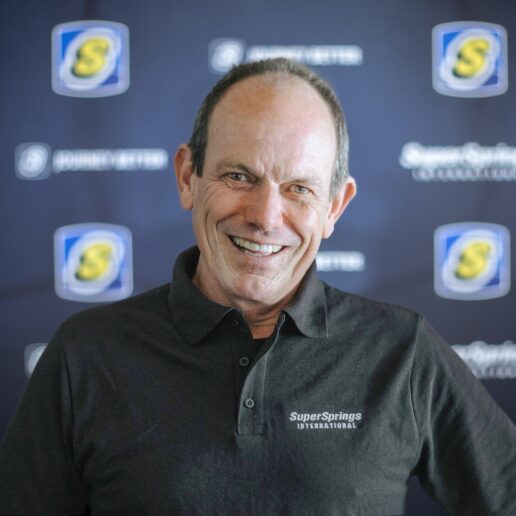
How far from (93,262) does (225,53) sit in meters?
0.77

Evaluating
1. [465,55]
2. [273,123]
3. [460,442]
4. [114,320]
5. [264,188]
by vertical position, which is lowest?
[460,442]

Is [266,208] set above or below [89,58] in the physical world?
below

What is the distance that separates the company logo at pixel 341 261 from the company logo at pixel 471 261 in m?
0.25

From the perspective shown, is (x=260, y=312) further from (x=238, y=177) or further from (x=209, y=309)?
(x=238, y=177)

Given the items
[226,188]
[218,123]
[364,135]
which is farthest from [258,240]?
[364,135]

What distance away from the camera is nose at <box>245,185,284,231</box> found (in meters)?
1.10

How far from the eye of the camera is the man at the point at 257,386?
1.05 m

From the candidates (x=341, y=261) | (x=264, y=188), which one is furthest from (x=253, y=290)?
(x=341, y=261)

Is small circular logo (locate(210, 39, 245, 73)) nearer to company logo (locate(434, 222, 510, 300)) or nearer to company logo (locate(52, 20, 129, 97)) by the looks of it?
company logo (locate(52, 20, 129, 97))

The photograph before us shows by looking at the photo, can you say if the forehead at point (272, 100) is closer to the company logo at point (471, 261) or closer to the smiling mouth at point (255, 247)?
the smiling mouth at point (255, 247)

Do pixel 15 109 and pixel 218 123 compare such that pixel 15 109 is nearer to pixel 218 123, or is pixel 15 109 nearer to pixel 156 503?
pixel 218 123

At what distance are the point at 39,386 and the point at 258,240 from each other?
0.44 meters

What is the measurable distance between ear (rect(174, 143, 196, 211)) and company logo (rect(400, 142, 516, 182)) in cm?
101

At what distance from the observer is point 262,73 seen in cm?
116
